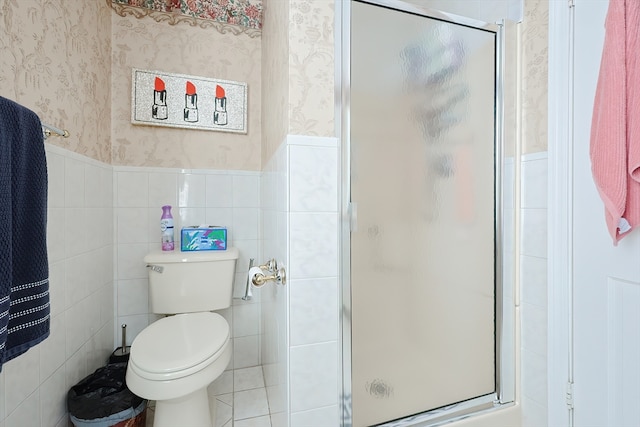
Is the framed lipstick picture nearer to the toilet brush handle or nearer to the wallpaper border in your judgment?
the wallpaper border

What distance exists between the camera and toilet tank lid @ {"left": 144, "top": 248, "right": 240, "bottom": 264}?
1401 mm

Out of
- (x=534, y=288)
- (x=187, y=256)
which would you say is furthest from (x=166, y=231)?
(x=534, y=288)

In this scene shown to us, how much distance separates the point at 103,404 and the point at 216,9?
201 centimetres

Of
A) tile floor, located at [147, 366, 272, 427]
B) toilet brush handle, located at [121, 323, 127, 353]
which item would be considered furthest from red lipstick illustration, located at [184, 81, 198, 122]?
tile floor, located at [147, 366, 272, 427]

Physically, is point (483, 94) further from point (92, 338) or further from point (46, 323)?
point (92, 338)

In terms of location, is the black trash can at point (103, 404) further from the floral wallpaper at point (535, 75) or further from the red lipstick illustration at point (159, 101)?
the floral wallpaper at point (535, 75)

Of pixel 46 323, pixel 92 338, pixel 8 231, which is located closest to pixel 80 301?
pixel 92 338

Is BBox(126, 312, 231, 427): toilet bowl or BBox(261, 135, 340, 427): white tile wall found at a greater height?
BBox(261, 135, 340, 427): white tile wall

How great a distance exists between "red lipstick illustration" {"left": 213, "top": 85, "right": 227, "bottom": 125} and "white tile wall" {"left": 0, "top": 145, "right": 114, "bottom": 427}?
0.63 m

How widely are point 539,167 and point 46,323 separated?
1.64 meters

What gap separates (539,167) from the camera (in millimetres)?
1078

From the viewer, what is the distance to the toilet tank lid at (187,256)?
1.40 meters

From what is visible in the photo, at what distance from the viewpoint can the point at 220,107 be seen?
1.67m

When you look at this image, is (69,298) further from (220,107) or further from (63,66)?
(220,107)
